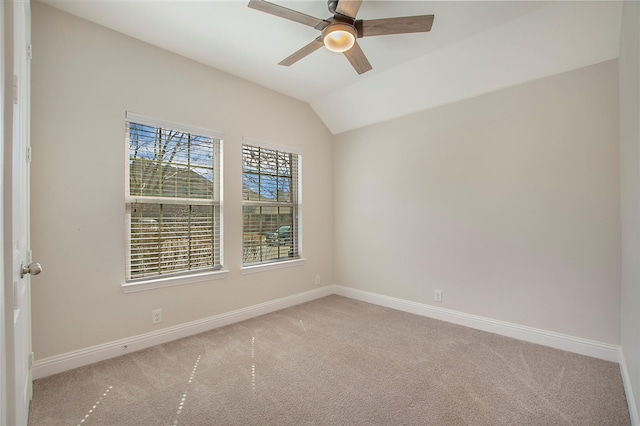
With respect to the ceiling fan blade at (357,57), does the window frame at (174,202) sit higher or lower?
lower

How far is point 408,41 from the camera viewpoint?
2.68 meters

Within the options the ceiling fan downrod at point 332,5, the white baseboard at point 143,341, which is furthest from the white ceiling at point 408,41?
the white baseboard at point 143,341

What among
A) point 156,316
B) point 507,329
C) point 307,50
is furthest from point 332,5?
point 507,329

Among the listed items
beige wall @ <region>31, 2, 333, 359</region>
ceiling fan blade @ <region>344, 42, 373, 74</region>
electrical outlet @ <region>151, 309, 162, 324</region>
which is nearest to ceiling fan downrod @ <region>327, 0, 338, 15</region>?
ceiling fan blade @ <region>344, 42, 373, 74</region>

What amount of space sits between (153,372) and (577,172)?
149 inches

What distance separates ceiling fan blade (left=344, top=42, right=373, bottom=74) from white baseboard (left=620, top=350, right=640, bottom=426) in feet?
9.17

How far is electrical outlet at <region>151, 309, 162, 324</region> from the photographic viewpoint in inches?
106

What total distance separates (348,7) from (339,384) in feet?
8.28

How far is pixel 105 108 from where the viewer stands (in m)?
2.45

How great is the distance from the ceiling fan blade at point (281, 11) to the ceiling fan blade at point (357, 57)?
357 mm

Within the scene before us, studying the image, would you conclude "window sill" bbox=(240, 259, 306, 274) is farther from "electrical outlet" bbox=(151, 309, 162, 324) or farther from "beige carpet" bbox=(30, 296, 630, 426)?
"electrical outlet" bbox=(151, 309, 162, 324)

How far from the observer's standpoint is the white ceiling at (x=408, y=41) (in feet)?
7.36

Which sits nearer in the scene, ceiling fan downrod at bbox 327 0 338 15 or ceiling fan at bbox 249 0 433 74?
ceiling fan at bbox 249 0 433 74

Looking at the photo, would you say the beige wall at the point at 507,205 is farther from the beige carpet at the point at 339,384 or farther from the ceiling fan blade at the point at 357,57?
the ceiling fan blade at the point at 357,57
